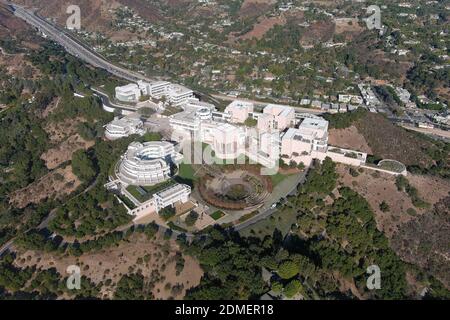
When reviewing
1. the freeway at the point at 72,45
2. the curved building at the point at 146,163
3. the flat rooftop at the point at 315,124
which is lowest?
the freeway at the point at 72,45

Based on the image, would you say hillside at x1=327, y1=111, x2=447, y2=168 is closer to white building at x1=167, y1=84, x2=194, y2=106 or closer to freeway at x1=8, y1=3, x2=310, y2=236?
freeway at x1=8, y1=3, x2=310, y2=236

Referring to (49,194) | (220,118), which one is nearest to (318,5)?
(220,118)

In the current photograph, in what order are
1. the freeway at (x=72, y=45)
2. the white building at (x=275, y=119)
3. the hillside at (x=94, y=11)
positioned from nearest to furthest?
1. the white building at (x=275, y=119)
2. the freeway at (x=72, y=45)
3. the hillside at (x=94, y=11)

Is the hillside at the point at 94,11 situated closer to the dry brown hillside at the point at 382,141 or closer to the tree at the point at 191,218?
the dry brown hillside at the point at 382,141

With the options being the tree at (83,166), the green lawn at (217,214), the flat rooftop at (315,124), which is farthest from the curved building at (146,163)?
the flat rooftop at (315,124)

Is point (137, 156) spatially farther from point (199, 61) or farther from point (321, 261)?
point (199, 61)

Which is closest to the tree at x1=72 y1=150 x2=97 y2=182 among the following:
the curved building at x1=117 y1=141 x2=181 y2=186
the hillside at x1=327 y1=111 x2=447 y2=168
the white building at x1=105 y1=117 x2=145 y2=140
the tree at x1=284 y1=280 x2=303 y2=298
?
the curved building at x1=117 y1=141 x2=181 y2=186

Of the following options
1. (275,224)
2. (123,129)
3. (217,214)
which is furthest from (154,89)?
(275,224)
